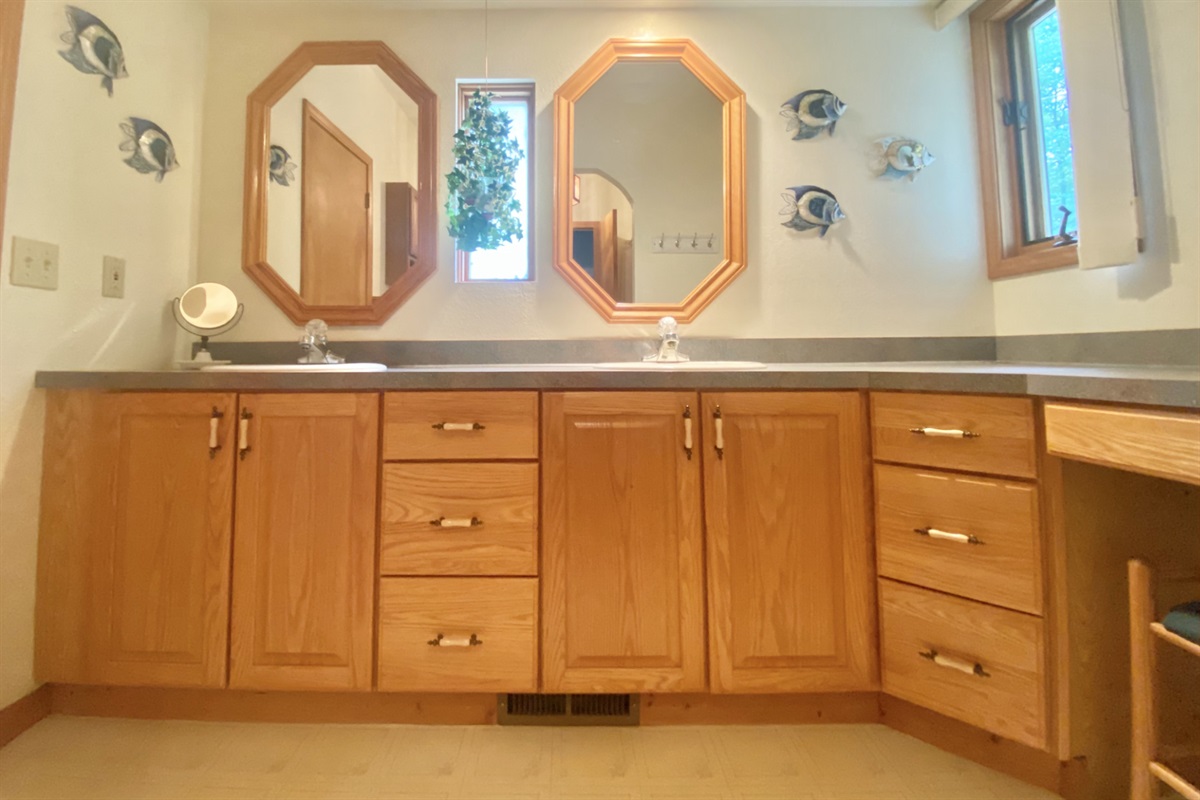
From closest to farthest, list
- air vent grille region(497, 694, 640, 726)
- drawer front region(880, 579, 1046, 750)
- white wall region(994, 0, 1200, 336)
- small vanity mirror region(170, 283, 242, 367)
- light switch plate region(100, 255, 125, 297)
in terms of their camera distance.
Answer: drawer front region(880, 579, 1046, 750), white wall region(994, 0, 1200, 336), air vent grille region(497, 694, 640, 726), light switch plate region(100, 255, 125, 297), small vanity mirror region(170, 283, 242, 367)

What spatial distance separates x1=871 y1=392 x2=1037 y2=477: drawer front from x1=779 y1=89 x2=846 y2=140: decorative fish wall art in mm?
1047

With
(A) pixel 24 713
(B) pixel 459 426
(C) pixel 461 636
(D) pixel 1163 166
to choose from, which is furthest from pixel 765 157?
(A) pixel 24 713

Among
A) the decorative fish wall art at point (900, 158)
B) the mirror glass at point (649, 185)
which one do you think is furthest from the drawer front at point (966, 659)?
the decorative fish wall art at point (900, 158)

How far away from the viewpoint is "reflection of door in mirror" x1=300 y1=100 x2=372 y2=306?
5.97ft

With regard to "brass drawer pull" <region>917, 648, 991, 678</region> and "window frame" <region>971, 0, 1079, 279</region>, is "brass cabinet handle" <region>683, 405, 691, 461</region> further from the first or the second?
"window frame" <region>971, 0, 1079, 279</region>

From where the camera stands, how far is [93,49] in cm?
143

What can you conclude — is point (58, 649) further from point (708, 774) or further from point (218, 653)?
point (708, 774)

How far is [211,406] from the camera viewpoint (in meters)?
1.29

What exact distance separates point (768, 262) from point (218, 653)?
→ 187cm

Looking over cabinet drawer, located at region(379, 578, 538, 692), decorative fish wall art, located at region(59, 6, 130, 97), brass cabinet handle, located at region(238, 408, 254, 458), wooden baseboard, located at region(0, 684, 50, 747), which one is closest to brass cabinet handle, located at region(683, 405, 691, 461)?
cabinet drawer, located at region(379, 578, 538, 692)

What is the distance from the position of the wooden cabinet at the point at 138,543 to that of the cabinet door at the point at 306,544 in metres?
0.05

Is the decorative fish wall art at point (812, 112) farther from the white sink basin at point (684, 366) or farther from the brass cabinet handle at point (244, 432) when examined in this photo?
the brass cabinet handle at point (244, 432)

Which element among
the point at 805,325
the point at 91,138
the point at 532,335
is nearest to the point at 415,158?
the point at 532,335

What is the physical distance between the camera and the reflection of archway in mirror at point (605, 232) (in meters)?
1.80
